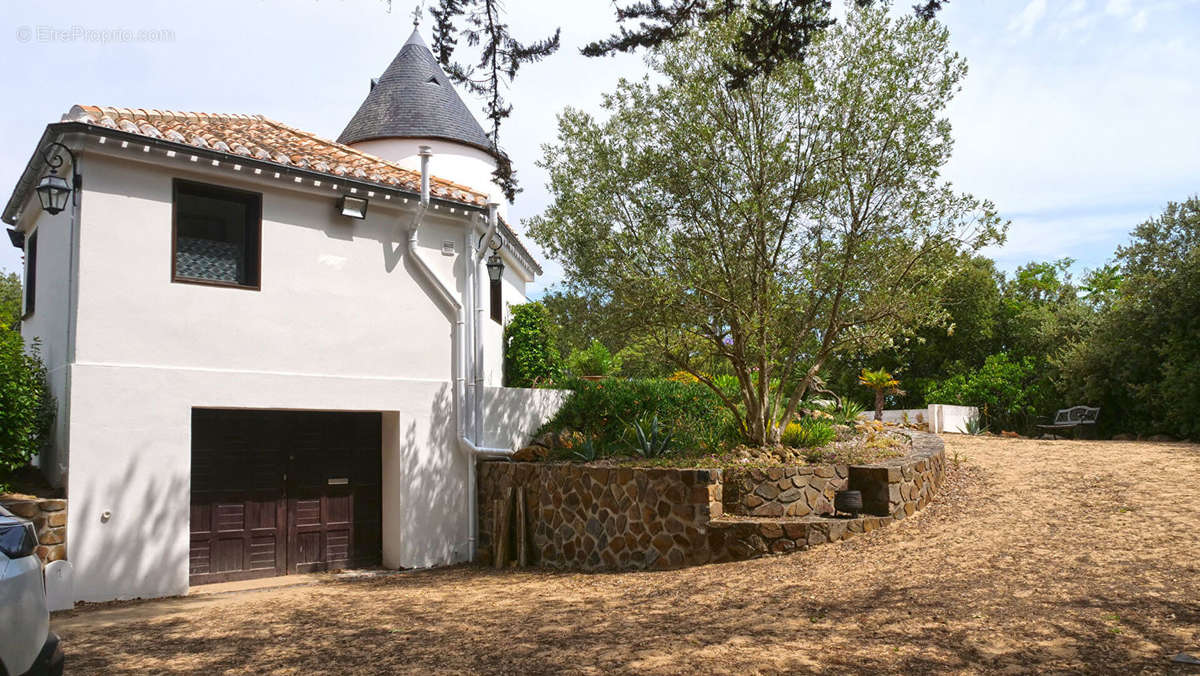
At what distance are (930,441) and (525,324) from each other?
7467 millimetres

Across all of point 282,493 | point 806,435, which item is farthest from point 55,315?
point 806,435

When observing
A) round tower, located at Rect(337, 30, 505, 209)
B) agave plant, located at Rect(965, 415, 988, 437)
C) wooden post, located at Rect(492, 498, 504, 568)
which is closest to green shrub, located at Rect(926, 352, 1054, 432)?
agave plant, located at Rect(965, 415, 988, 437)

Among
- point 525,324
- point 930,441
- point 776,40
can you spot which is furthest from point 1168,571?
point 525,324

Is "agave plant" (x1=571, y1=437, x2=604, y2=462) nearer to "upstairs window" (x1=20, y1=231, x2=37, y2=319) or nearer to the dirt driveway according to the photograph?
the dirt driveway

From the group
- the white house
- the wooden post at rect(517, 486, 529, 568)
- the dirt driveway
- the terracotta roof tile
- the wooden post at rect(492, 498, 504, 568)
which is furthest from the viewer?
the wooden post at rect(492, 498, 504, 568)

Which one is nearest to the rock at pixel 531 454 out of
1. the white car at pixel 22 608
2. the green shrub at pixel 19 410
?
the green shrub at pixel 19 410

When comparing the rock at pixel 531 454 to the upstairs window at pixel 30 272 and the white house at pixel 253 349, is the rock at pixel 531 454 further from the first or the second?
the upstairs window at pixel 30 272

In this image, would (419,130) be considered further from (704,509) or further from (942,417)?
(942,417)

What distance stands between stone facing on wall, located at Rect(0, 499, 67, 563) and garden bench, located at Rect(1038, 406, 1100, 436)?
757 inches

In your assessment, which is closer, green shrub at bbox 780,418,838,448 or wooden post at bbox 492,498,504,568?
green shrub at bbox 780,418,838,448

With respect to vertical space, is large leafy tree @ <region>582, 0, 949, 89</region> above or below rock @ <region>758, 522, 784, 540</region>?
above

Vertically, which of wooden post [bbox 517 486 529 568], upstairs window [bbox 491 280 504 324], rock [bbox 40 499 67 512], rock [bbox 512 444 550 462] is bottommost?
wooden post [bbox 517 486 529 568]

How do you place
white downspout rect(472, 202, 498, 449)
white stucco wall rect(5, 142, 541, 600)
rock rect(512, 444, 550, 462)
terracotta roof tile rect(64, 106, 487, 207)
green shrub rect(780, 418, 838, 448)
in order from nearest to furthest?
white stucco wall rect(5, 142, 541, 600)
terracotta roof tile rect(64, 106, 487, 207)
green shrub rect(780, 418, 838, 448)
rock rect(512, 444, 550, 462)
white downspout rect(472, 202, 498, 449)

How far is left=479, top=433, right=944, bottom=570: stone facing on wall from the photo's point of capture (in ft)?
31.1
